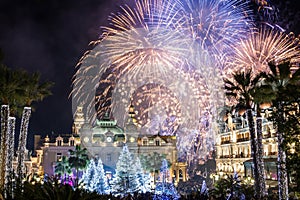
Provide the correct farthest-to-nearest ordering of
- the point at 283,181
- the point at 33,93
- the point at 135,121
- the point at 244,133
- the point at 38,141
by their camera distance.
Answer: the point at 135,121 → the point at 38,141 → the point at 244,133 → the point at 33,93 → the point at 283,181

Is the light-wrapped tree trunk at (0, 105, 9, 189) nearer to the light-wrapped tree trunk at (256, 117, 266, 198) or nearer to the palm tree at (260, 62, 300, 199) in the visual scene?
the light-wrapped tree trunk at (256, 117, 266, 198)

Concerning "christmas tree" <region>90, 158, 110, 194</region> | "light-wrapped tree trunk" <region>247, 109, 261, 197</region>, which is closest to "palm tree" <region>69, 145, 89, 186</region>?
"christmas tree" <region>90, 158, 110, 194</region>

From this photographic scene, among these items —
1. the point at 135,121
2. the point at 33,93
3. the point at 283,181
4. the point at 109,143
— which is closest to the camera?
the point at 283,181

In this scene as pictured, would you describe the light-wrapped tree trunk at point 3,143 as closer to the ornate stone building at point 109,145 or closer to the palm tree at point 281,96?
the palm tree at point 281,96

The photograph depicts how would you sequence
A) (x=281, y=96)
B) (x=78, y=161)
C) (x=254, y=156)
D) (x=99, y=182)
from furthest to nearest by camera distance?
(x=78, y=161)
(x=99, y=182)
(x=254, y=156)
(x=281, y=96)

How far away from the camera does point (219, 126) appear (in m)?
67.2

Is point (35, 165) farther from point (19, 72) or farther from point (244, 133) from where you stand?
point (19, 72)

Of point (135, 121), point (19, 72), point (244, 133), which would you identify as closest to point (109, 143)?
point (135, 121)

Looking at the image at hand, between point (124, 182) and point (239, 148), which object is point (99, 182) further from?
point (239, 148)

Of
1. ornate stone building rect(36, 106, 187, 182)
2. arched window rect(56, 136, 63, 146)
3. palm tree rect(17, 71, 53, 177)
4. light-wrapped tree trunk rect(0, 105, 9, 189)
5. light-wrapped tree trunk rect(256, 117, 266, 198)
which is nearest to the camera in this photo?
light-wrapped tree trunk rect(0, 105, 9, 189)

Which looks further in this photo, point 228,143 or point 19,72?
point 228,143

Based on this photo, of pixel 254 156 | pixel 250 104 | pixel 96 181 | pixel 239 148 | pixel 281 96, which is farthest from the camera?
pixel 239 148

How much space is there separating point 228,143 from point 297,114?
45.5 m

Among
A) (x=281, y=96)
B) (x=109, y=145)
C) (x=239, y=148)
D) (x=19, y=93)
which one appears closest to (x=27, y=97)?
(x=19, y=93)
